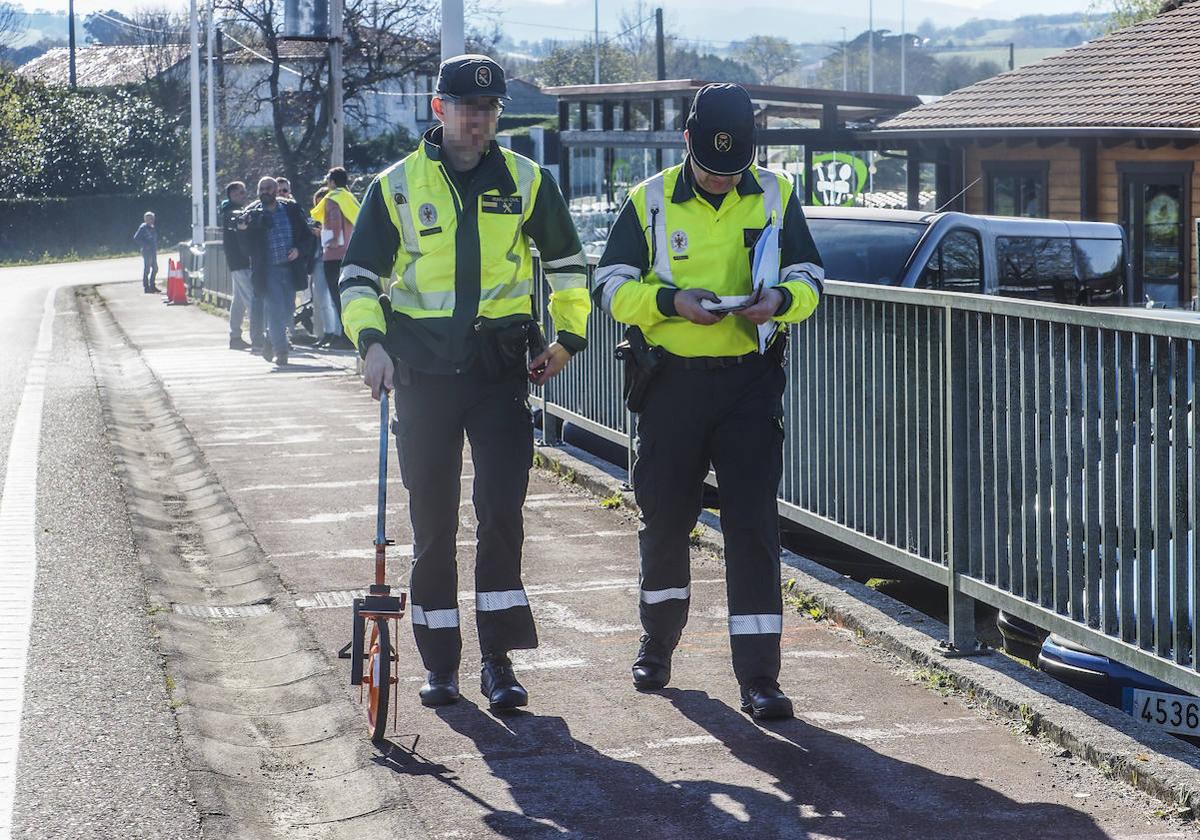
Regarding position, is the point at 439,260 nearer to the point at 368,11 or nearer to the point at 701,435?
the point at 701,435

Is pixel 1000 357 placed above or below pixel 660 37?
below

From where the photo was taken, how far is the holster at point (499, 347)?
533cm

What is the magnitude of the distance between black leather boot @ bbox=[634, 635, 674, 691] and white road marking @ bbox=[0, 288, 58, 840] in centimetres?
→ 193

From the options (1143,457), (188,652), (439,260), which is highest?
(439,260)

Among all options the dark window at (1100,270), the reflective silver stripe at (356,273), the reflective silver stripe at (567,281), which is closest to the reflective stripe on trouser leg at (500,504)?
the reflective silver stripe at (567,281)

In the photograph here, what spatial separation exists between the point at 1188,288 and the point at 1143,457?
1834cm

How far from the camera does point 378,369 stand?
5207 millimetres

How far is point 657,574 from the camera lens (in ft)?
18.5

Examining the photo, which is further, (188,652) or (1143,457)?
(188,652)

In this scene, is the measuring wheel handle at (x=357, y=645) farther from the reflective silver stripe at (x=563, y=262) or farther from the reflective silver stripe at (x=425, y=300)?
the reflective silver stripe at (x=563, y=262)

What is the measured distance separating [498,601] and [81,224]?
215ft

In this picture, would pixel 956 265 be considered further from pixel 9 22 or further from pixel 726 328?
pixel 9 22

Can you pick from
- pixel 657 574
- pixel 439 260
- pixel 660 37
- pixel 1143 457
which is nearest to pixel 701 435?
pixel 657 574

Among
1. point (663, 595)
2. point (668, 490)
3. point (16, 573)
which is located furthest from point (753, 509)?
point (16, 573)
